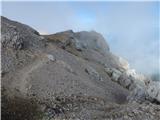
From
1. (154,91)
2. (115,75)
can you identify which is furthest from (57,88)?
(115,75)

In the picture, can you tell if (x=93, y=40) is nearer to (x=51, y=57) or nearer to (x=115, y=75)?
(x=115, y=75)

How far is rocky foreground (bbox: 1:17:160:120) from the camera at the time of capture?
34.1 metres

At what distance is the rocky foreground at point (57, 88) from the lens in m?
34.1

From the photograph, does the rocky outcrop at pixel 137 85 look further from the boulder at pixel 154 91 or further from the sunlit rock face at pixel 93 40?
the sunlit rock face at pixel 93 40

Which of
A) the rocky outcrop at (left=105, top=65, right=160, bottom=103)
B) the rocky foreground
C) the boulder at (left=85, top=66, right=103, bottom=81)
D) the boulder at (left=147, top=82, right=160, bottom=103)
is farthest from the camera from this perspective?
the boulder at (left=85, top=66, right=103, bottom=81)

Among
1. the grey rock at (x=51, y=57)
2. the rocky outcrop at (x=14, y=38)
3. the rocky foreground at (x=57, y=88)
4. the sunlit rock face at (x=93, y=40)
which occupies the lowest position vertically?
the rocky foreground at (x=57, y=88)

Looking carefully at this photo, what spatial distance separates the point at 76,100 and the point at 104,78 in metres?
14.7

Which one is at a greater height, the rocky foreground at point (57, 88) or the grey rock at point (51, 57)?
the grey rock at point (51, 57)

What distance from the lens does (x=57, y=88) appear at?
128 ft

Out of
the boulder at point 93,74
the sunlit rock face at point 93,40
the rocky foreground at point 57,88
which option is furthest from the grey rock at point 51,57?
the sunlit rock face at point 93,40

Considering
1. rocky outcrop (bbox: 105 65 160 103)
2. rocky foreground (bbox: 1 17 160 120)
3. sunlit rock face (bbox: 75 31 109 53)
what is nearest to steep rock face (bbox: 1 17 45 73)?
rocky foreground (bbox: 1 17 160 120)

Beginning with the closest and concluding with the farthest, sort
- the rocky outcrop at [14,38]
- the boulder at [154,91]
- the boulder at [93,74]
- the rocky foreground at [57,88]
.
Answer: the rocky foreground at [57,88] → the rocky outcrop at [14,38] → the boulder at [154,91] → the boulder at [93,74]

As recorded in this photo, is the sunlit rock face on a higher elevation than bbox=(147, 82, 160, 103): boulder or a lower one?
higher

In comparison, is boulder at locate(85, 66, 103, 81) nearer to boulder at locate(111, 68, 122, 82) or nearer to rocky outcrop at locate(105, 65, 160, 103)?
rocky outcrop at locate(105, 65, 160, 103)
